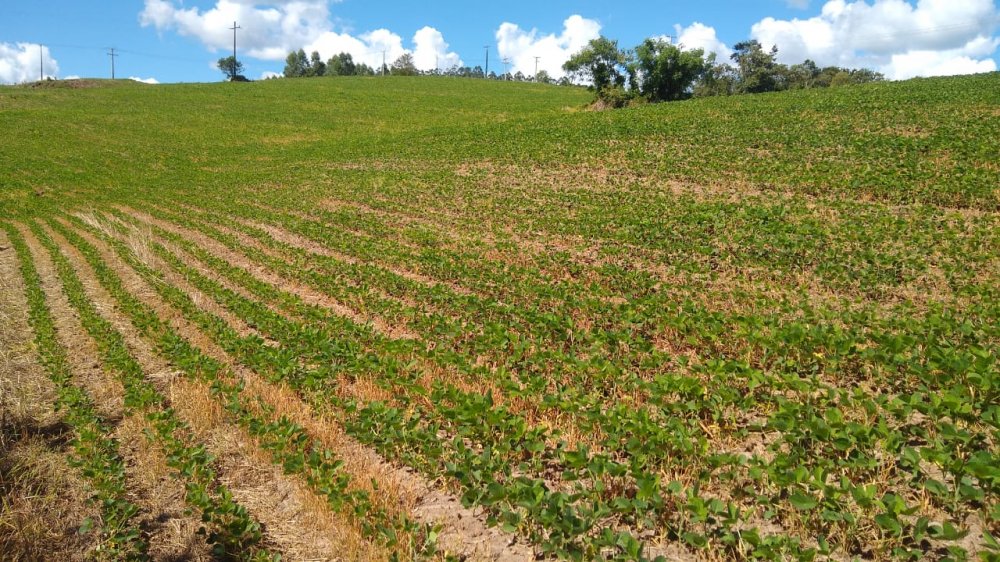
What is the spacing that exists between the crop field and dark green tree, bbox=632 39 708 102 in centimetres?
3532

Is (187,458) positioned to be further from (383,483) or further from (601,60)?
(601,60)

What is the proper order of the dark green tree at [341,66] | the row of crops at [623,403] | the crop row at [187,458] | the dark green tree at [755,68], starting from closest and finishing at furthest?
the row of crops at [623,403] < the crop row at [187,458] < the dark green tree at [755,68] < the dark green tree at [341,66]

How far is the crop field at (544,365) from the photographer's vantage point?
14.2 ft

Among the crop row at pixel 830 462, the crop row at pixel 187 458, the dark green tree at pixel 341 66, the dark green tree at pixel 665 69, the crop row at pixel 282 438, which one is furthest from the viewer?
the dark green tree at pixel 341 66

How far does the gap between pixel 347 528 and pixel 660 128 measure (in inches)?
1211

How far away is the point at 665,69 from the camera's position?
56.8m

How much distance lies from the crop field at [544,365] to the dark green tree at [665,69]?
1390 inches

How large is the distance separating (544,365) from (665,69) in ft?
190

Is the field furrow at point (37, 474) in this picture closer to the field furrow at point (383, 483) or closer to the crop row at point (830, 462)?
the field furrow at point (383, 483)

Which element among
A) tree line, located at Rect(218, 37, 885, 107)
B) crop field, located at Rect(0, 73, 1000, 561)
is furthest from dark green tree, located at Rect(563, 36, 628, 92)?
crop field, located at Rect(0, 73, 1000, 561)

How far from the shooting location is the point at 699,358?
756 cm

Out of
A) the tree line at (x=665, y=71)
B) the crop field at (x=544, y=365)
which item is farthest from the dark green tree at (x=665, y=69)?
the crop field at (x=544, y=365)

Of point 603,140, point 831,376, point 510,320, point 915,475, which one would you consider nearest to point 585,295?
point 510,320

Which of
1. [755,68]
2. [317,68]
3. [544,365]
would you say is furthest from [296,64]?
[544,365]
